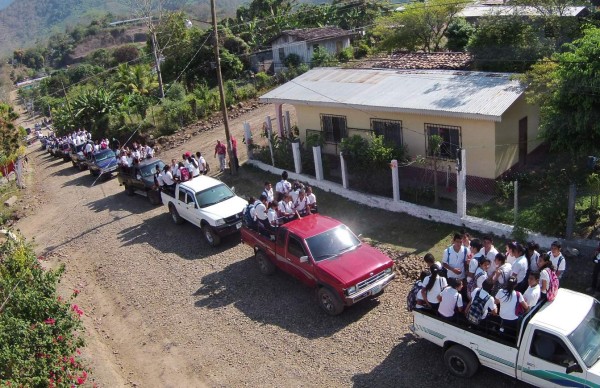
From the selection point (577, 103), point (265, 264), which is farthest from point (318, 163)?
point (577, 103)

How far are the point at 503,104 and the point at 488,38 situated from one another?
5.43m

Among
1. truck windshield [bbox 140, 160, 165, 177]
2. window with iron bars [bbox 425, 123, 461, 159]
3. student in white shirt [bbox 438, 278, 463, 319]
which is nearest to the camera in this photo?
student in white shirt [bbox 438, 278, 463, 319]

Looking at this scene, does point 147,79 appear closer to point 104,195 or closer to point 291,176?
point 104,195

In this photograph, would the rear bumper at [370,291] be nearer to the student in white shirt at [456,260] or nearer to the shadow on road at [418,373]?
the shadow on road at [418,373]

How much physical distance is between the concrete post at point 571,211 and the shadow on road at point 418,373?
423cm

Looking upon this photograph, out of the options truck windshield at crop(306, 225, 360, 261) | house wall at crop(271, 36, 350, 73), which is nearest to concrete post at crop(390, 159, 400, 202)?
truck windshield at crop(306, 225, 360, 261)

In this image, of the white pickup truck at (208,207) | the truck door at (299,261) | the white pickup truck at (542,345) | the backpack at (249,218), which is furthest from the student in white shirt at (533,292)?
the white pickup truck at (208,207)

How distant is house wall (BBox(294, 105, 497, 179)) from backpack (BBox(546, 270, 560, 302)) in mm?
6822

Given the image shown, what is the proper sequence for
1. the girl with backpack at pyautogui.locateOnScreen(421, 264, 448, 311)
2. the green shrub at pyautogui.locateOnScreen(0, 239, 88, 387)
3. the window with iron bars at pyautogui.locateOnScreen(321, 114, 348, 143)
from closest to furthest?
the green shrub at pyautogui.locateOnScreen(0, 239, 88, 387) → the girl with backpack at pyautogui.locateOnScreen(421, 264, 448, 311) → the window with iron bars at pyautogui.locateOnScreen(321, 114, 348, 143)

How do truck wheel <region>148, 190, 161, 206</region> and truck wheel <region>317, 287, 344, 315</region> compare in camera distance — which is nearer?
truck wheel <region>317, 287, 344, 315</region>

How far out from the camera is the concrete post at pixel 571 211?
11.0m

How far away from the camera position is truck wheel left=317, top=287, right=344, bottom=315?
1037cm

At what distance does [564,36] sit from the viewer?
58.6ft

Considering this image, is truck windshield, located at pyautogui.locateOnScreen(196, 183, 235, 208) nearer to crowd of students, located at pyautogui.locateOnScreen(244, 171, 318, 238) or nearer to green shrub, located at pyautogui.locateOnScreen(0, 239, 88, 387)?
crowd of students, located at pyautogui.locateOnScreen(244, 171, 318, 238)
